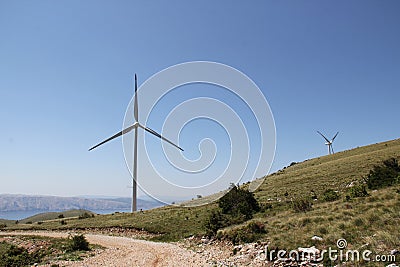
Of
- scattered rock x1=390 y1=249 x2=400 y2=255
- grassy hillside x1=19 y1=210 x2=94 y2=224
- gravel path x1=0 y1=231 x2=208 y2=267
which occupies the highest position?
scattered rock x1=390 y1=249 x2=400 y2=255

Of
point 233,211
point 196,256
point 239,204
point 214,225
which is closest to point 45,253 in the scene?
point 196,256

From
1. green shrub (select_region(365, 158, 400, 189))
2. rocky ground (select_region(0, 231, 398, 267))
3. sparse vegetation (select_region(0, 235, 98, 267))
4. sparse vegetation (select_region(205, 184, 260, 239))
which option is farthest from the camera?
green shrub (select_region(365, 158, 400, 189))

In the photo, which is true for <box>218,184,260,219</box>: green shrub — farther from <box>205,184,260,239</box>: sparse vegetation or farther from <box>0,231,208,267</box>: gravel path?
<box>0,231,208,267</box>: gravel path

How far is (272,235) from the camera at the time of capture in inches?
771

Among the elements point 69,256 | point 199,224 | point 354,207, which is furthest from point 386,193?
point 69,256

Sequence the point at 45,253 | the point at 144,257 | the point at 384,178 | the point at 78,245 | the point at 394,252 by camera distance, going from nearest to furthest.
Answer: the point at 394,252
the point at 144,257
the point at 45,253
the point at 78,245
the point at 384,178

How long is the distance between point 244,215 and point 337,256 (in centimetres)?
1866

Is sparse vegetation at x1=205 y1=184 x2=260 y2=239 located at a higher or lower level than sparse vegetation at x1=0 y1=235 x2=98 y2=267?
higher

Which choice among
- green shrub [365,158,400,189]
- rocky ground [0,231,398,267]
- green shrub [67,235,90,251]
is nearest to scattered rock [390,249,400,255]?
rocky ground [0,231,398,267]

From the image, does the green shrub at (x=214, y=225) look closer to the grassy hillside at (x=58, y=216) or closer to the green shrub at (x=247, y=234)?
the green shrub at (x=247, y=234)

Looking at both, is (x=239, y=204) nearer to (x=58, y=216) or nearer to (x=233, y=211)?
(x=233, y=211)

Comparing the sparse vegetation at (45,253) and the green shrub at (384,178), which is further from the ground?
the green shrub at (384,178)

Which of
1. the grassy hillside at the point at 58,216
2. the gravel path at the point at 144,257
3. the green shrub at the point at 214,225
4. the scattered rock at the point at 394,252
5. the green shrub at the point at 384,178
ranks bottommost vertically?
the grassy hillside at the point at 58,216

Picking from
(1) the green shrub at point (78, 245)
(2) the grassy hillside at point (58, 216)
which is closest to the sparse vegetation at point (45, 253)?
(1) the green shrub at point (78, 245)
